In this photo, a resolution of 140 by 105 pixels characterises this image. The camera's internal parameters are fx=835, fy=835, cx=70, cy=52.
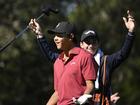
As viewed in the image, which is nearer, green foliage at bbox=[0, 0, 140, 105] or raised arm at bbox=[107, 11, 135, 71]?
raised arm at bbox=[107, 11, 135, 71]

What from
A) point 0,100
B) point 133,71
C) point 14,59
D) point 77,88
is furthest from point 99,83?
point 133,71

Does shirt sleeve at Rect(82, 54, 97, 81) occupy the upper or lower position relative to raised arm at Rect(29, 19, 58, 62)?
lower

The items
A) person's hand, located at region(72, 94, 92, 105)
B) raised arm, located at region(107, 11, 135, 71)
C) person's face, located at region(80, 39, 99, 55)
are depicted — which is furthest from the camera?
person's face, located at region(80, 39, 99, 55)

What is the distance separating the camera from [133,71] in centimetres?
4894

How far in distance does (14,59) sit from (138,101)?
8.06 metres

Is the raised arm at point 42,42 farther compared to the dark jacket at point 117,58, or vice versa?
the raised arm at point 42,42

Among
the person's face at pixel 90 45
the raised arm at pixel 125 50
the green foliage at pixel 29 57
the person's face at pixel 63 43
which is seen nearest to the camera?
the person's face at pixel 63 43

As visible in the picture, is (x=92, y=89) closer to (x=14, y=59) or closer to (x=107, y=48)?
(x=14, y=59)

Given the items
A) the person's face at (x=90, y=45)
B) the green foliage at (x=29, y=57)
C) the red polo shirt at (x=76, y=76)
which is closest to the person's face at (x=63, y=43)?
the red polo shirt at (x=76, y=76)

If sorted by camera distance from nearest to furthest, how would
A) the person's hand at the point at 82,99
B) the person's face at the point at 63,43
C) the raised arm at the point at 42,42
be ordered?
the person's hand at the point at 82,99 < the person's face at the point at 63,43 < the raised arm at the point at 42,42

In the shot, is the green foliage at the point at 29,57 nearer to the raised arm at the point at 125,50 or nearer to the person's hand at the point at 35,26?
the person's hand at the point at 35,26

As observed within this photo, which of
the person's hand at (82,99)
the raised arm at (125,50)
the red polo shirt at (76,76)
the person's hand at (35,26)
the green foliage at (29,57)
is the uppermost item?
the green foliage at (29,57)

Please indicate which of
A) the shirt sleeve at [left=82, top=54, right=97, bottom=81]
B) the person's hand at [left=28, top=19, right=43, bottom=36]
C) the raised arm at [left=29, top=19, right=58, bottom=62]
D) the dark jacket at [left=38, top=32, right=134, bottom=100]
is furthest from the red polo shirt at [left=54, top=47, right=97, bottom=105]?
the person's hand at [left=28, top=19, right=43, bottom=36]

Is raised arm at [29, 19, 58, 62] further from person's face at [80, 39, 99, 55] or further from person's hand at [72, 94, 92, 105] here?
person's hand at [72, 94, 92, 105]
